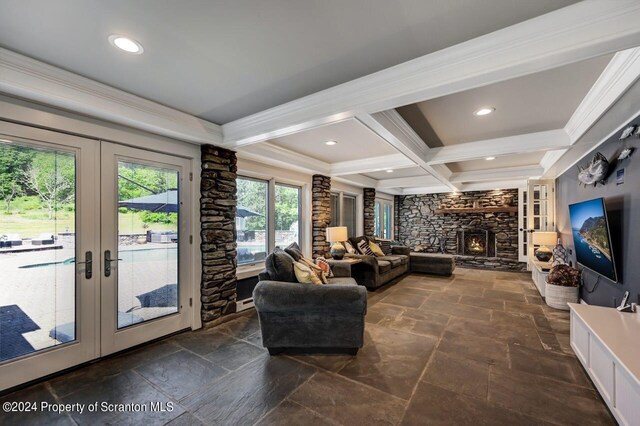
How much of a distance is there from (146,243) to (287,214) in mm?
2558

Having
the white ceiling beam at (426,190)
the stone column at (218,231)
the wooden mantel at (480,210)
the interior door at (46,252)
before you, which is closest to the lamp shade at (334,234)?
the stone column at (218,231)

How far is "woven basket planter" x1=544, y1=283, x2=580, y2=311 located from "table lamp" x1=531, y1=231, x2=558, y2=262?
1310mm

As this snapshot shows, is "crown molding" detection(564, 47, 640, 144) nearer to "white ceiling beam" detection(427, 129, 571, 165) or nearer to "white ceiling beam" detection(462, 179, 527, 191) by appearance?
"white ceiling beam" detection(427, 129, 571, 165)

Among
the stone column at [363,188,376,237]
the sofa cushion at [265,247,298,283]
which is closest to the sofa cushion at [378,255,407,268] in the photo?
the stone column at [363,188,376,237]

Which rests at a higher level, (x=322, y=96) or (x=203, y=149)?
(x=322, y=96)

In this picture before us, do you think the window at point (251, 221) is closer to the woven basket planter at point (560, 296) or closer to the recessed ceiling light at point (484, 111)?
the recessed ceiling light at point (484, 111)

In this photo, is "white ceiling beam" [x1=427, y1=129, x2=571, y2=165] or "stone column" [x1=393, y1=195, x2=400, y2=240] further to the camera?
"stone column" [x1=393, y1=195, x2=400, y2=240]

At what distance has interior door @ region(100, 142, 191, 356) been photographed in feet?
8.74

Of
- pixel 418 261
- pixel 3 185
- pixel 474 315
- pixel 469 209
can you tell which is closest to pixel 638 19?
pixel 474 315

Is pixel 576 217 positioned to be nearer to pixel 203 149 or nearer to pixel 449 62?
pixel 449 62

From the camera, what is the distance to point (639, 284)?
7.66 ft

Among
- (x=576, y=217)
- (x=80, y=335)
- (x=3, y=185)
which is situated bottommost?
(x=80, y=335)

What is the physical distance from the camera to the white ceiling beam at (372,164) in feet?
15.3

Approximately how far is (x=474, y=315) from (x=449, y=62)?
132 inches
